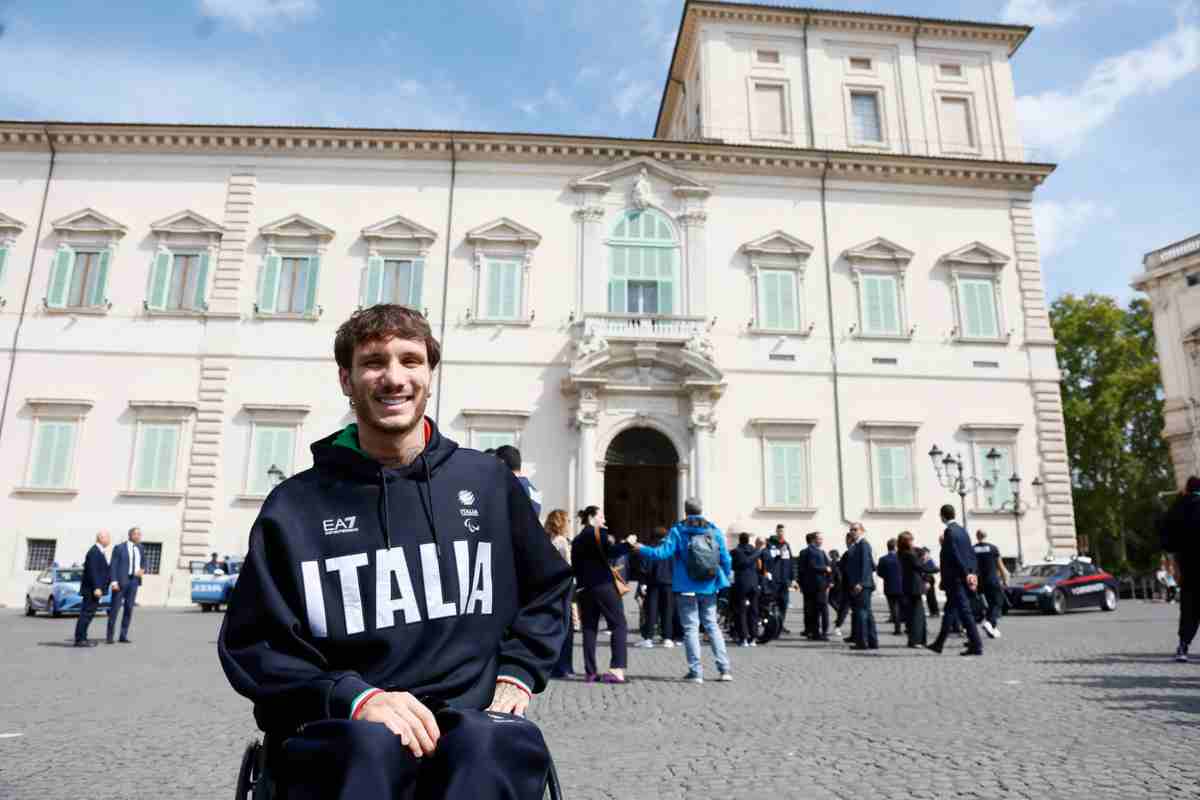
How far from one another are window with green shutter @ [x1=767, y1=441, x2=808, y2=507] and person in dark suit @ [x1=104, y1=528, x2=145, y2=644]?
597 inches

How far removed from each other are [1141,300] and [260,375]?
144 feet

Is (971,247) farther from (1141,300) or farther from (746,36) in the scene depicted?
(1141,300)

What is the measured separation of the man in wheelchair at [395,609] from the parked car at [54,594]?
18626mm

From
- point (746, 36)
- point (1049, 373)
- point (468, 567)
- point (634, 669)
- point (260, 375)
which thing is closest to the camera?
point (468, 567)

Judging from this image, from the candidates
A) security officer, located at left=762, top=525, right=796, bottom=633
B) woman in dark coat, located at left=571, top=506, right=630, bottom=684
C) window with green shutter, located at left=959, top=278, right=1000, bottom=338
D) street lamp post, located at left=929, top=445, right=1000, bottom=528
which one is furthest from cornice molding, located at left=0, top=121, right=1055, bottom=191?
woman in dark coat, located at left=571, top=506, right=630, bottom=684

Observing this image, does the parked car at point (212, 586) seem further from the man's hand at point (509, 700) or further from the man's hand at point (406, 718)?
the man's hand at point (406, 718)

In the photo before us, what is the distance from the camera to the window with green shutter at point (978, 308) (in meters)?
23.6

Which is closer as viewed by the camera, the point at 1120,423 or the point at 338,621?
the point at 338,621

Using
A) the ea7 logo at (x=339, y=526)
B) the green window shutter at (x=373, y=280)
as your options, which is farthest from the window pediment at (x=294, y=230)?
the ea7 logo at (x=339, y=526)

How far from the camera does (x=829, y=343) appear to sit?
904 inches

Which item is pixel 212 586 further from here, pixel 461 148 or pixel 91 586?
pixel 461 148

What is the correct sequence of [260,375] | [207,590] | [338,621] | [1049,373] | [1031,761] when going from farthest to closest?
[1049,373]
[260,375]
[207,590]
[1031,761]
[338,621]

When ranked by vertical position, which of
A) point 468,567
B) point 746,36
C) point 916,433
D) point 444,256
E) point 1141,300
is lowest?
point 468,567

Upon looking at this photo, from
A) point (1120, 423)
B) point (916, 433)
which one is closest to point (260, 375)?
point (916, 433)
